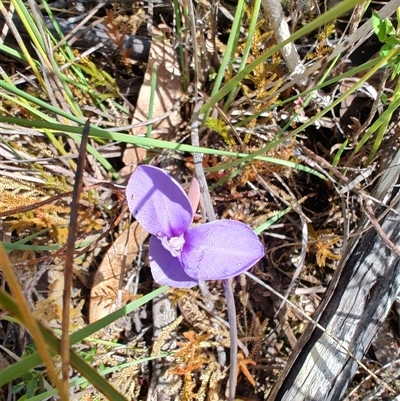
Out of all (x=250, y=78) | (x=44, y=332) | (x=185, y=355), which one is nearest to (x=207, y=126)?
(x=250, y=78)

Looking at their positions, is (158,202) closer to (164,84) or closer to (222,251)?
(222,251)

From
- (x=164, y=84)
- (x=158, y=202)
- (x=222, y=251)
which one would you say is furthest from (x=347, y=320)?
(x=164, y=84)

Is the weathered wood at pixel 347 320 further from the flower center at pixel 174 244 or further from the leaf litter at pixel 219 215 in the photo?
the flower center at pixel 174 244

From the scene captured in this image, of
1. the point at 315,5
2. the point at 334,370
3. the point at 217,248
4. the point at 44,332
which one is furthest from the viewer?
the point at 315,5

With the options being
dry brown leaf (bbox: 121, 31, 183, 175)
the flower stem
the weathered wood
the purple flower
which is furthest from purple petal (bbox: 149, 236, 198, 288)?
dry brown leaf (bbox: 121, 31, 183, 175)

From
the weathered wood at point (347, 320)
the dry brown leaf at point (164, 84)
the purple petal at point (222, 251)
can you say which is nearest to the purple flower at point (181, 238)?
the purple petal at point (222, 251)

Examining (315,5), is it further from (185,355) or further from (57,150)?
(185,355)

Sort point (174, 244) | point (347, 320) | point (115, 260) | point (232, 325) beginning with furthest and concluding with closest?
1. point (115, 260)
2. point (347, 320)
3. point (174, 244)
4. point (232, 325)
